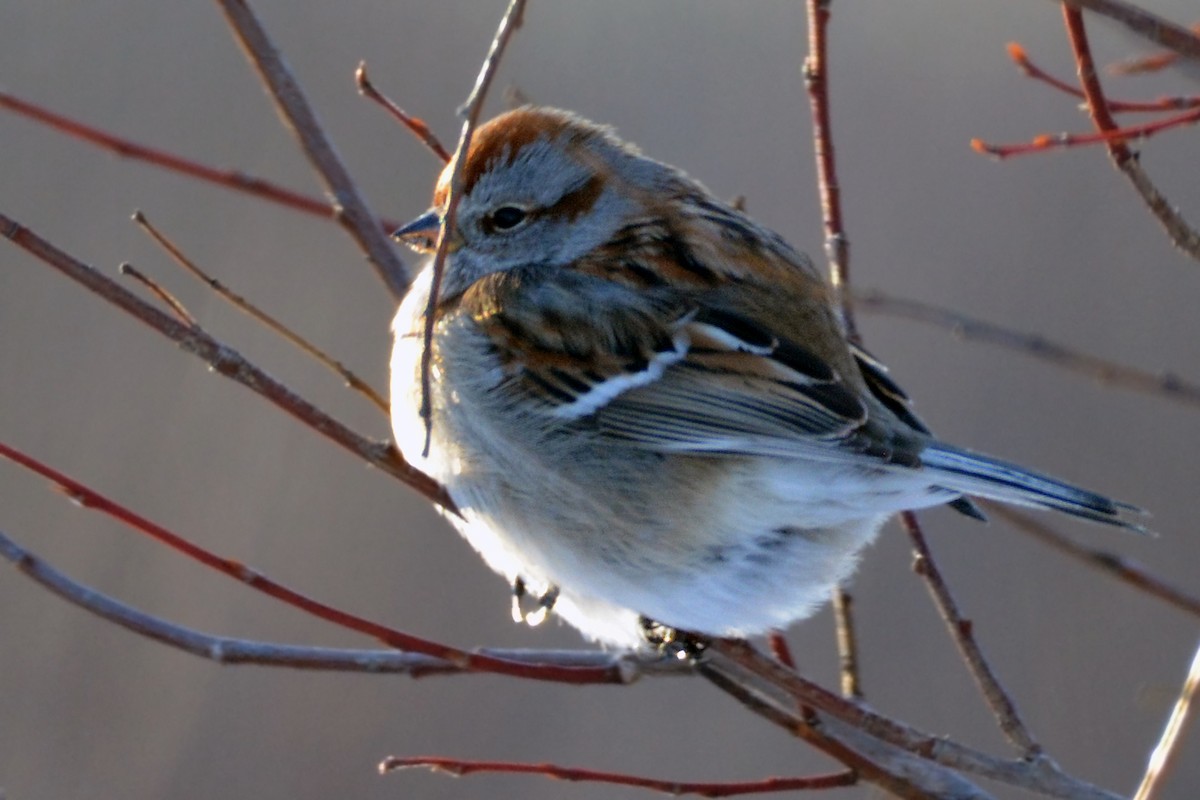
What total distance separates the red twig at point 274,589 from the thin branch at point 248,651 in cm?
4

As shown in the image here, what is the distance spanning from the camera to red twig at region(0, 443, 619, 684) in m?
1.76

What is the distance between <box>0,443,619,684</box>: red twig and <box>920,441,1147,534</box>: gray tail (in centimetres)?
62

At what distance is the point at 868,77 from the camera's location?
579cm

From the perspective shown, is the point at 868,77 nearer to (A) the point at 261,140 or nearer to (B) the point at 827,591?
(A) the point at 261,140

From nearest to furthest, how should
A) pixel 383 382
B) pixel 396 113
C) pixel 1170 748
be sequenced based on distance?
pixel 1170 748, pixel 396 113, pixel 383 382

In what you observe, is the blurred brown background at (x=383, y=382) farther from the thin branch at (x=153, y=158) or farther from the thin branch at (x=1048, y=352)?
the thin branch at (x=1048, y=352)

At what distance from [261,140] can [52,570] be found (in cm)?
398

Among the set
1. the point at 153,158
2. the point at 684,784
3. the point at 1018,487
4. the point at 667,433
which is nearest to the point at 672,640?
the point at 667,433

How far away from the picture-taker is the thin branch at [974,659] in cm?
180

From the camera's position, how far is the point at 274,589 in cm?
177

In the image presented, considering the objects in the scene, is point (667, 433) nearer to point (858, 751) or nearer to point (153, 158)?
point (858, 751)

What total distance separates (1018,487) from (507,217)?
1.10 meters

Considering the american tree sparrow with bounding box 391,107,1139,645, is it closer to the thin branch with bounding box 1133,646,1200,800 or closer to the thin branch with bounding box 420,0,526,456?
the thin branch with bounding box 420,0,526,456

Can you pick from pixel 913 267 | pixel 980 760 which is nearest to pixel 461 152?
pixel 980 760
